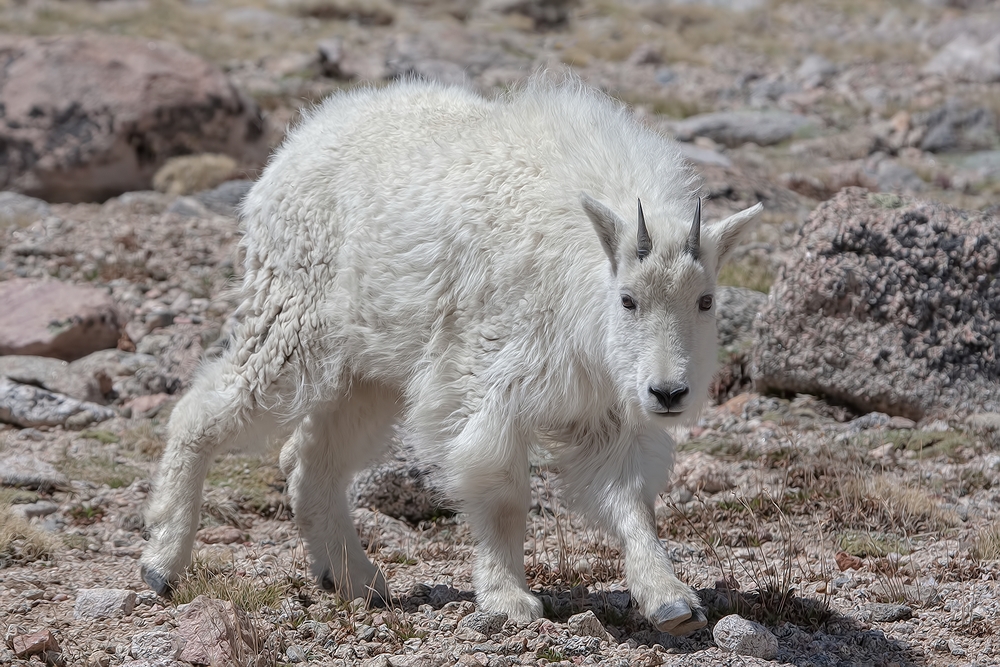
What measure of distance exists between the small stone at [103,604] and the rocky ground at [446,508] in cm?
1

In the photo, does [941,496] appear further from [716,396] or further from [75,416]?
[75,416]

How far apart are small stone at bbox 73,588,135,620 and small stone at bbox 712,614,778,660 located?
2656mm

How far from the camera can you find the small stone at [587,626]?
493 centimetres

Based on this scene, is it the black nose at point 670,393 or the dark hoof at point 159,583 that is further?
the dark hoof at point 159,583

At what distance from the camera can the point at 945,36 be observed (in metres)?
29.3

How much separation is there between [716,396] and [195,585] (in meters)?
4.60

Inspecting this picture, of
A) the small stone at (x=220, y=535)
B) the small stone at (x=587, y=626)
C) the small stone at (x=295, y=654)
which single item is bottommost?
the small stone at (x=220, y=535)

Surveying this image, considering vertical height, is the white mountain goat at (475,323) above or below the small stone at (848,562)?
above

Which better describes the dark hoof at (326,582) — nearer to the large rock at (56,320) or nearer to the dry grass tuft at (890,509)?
the dry grass tuft at (890,509)

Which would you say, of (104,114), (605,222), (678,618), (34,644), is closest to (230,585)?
(34,644)

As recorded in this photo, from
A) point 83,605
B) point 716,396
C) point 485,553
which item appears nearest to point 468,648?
point 485,553

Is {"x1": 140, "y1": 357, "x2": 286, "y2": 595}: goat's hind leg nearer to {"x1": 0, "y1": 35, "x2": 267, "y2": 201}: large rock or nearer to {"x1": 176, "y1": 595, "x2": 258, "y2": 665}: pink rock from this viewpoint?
{"x1": 176, "y1": 595, "x2": 258, "y2": 665}: pink rock

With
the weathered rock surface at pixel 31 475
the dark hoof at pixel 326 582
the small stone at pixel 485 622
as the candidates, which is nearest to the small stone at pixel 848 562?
the small stone at pixel 485 622

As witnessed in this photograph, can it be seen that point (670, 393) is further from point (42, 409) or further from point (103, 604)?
point (42, 409)
